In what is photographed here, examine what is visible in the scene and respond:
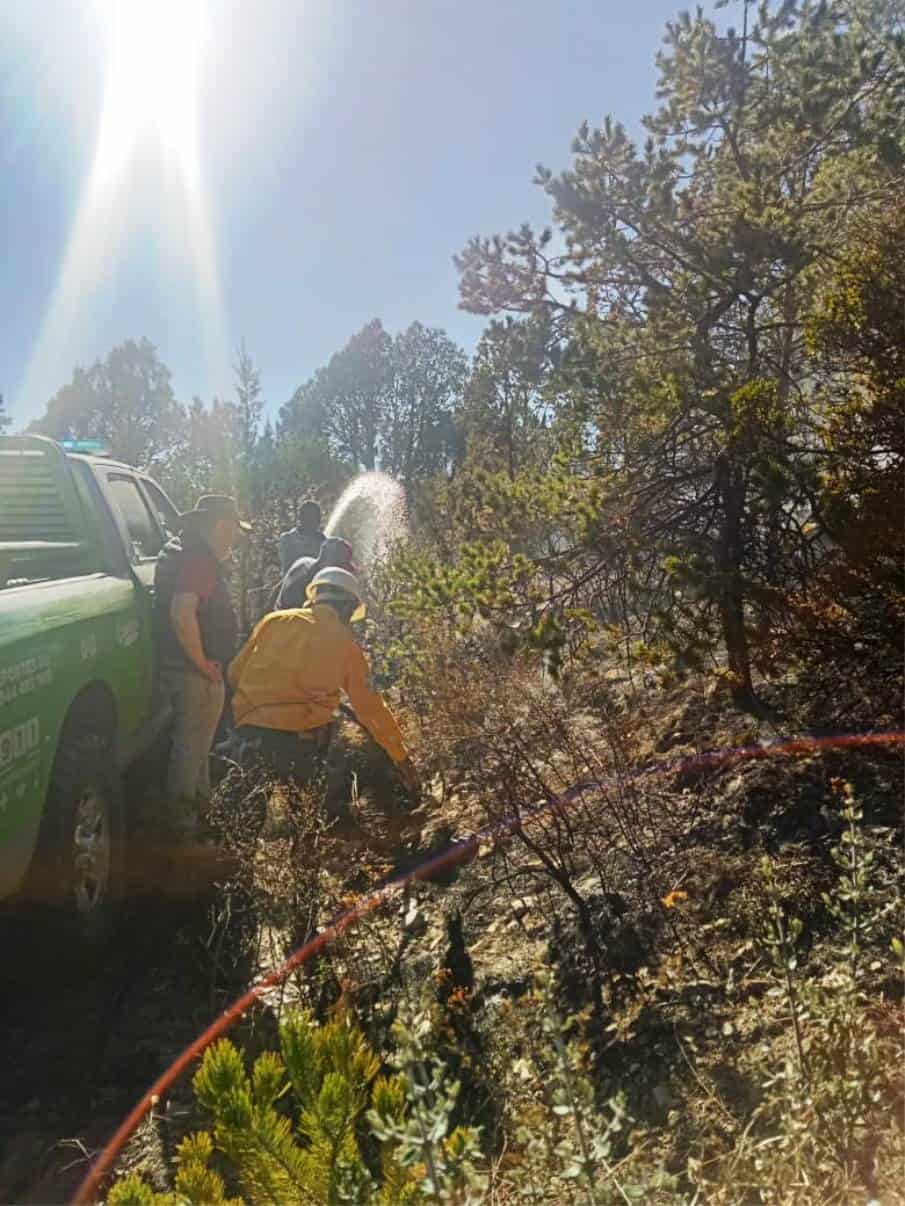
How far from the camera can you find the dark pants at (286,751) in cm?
458

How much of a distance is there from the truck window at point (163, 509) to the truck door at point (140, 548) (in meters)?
0.16

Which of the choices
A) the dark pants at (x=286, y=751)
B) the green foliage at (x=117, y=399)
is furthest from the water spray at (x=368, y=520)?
the green foliage at (x=117, y=399)

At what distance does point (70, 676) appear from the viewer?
3260mm

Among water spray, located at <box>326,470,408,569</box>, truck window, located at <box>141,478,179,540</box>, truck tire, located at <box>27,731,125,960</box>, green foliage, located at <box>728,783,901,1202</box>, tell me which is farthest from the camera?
water spray, located at <box>326,470,408,569</box>

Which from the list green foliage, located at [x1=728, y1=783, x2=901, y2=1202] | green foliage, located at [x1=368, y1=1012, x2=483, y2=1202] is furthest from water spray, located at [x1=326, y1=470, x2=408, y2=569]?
green foliage, located at [x1=368, y1=1012, x2=483, y2=1202]

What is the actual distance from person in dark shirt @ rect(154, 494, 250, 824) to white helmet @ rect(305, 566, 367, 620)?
0.53 m

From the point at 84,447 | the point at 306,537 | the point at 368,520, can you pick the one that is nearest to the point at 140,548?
the point at 84,447

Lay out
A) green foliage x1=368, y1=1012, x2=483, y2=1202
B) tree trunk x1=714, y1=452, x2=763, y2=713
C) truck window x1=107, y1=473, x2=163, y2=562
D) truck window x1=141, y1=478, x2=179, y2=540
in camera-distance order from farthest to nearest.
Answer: truck window x1=141, y1=478, x2=179, y2=540
truck window x1=107, y1=473, x2=163, y2=562
tree trunk x1=714, y1=452, x2=763, y2=713
green foliage x1=368, y1=1012, x2=483, y2=1202

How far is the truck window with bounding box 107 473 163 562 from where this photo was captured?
5047 mm

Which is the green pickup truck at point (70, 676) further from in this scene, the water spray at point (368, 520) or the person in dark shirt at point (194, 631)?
the water spray at point (368, 520)

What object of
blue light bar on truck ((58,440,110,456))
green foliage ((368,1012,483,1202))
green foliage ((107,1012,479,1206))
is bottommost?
green foliage ((107,1012,479,1206))

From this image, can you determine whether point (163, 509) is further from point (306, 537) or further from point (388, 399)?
point (388, 399)

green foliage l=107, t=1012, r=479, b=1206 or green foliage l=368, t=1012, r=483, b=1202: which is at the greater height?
green foliage l=368, t=1012, r=483, b=1202

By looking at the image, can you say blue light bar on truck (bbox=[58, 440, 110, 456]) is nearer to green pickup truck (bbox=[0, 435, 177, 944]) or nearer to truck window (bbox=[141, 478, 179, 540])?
green pickup truck (bbox=[0, 435, 177, 944])
